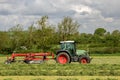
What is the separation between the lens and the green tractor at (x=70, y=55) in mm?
29812

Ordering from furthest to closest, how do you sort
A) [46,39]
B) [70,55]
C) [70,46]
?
[46,39] → [70,46] → [70,55]

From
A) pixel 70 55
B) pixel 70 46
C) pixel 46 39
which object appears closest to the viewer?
pixel 70 55

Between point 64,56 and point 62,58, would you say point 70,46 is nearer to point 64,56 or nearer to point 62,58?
point 64,56

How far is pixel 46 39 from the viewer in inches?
2320

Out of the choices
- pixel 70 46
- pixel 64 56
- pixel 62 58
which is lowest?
pixel 62 58

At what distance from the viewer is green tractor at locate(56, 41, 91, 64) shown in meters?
29.8

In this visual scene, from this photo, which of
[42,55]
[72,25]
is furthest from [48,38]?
[42,55]

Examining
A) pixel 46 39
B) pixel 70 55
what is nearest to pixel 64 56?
pixel 70 55

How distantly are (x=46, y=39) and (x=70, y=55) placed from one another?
29086mm

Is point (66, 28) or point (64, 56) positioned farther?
point (66, 28)

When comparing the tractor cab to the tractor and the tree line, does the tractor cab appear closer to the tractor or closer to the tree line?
the tractor

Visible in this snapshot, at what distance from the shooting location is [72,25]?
76.4 m

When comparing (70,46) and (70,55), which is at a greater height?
(70,46)

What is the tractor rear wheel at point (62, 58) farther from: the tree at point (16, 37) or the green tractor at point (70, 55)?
the tree at point (16, 37)
